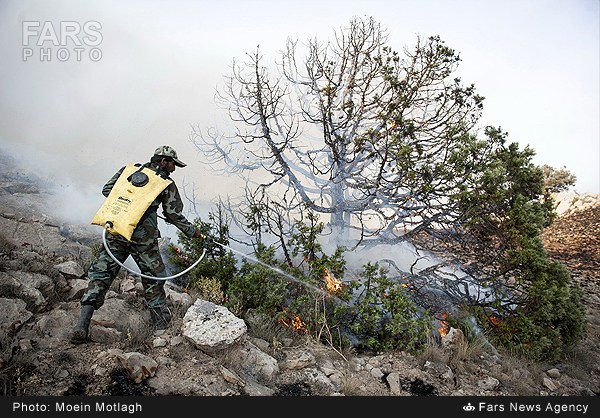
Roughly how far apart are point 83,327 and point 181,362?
1.04 metres

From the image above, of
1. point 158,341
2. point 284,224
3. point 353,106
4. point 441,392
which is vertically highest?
point 353,106

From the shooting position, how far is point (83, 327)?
12.8 ft

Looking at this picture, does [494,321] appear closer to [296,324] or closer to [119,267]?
[296,324]

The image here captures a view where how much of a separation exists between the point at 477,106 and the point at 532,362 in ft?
15.0

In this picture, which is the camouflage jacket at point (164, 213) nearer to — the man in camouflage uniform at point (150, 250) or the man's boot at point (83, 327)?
the man in camouflage uniform at point (150, 250)

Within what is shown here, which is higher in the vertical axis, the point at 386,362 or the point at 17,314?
the point at 17,314

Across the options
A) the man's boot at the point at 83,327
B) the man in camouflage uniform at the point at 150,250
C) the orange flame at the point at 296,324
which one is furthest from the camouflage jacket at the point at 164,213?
the orange flame at the point at 296,324

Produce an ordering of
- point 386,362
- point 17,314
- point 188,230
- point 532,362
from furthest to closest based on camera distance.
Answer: point 532,362 < point 386,362 < point 188,230 < point 17,314

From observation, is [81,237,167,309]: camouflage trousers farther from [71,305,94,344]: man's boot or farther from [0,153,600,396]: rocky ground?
[0,153,600,396]: rocky ground

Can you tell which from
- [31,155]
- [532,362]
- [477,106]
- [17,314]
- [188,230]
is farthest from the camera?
[31,155]

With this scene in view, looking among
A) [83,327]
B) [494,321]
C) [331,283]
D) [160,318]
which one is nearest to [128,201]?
[83,327]

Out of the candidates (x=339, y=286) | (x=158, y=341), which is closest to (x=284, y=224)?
(x=339, y=286)

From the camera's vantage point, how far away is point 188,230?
4.39 m

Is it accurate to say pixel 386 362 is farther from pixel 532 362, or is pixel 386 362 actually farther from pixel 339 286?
pixel 532 362
